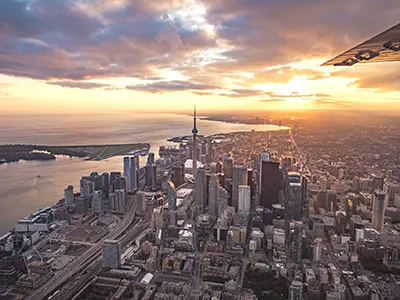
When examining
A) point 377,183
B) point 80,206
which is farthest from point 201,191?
point 377,183

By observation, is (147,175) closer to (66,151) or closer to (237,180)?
(237,180)

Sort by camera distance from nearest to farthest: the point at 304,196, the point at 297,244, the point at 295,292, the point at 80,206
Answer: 1. the point at 295,292
2. the point at 297,244
3. the point at 80,206
4. the point at 304,196

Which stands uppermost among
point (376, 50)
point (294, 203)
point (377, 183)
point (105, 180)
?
point (376, 50)

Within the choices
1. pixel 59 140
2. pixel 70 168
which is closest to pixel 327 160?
pixel 70 168

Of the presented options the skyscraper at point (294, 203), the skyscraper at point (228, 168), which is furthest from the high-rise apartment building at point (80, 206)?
the skyscraper at point (294, 203)

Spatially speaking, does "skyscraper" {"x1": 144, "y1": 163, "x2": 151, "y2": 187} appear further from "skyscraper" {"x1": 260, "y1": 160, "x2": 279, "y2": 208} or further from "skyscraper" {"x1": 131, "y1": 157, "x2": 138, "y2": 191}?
"skyscraper" {"x1": 260, "y1": 160, "x2": 279, "y2": 208}

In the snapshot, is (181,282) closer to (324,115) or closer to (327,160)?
(327,160)
